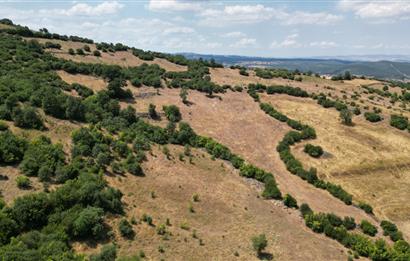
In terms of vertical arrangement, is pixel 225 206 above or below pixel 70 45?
below

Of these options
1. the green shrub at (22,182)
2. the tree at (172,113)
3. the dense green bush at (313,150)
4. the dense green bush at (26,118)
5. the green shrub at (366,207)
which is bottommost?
the green shrub at (366,207)

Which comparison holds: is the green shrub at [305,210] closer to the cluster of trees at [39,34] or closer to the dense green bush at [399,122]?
the dense green bush at [399,122]

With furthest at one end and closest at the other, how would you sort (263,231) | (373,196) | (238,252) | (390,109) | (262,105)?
(390,109) → (262,105) → (373,196) → (263,231) → (238,252)

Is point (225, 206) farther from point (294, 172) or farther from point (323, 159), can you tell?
point (323, 159)

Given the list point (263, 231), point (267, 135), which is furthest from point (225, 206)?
point (267, 135)

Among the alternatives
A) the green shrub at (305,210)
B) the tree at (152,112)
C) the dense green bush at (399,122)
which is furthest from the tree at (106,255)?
the dense green bush at (399,122)

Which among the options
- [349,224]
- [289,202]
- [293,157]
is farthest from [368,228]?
[293,157]

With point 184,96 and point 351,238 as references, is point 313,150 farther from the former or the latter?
point 184,96
